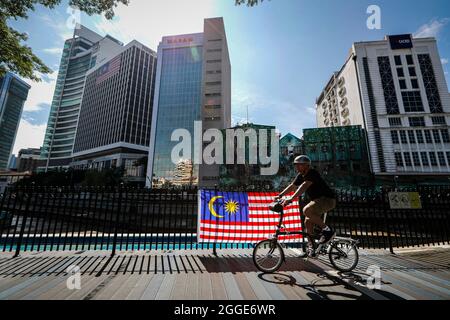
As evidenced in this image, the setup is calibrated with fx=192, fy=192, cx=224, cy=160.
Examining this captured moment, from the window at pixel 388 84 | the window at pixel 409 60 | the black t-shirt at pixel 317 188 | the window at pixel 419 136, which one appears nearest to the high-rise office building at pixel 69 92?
the window at pixel 388 84

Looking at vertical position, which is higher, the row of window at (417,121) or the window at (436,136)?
the row of window at (417,121)

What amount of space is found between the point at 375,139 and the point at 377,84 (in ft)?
47.6

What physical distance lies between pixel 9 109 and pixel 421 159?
24490cm

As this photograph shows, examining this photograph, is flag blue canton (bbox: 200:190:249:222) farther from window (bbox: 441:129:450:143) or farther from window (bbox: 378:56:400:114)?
window (bbox: 441:129:450:143)

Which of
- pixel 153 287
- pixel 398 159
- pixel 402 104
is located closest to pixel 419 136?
pixel 398 159

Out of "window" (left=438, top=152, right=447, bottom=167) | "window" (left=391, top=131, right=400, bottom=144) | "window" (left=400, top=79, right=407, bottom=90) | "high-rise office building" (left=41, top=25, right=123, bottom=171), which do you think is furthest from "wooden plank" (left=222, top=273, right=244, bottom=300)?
"high-rise office building" (left=41, top=25, right=123, bottom=171)

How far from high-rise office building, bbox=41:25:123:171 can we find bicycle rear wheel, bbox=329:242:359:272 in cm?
14917

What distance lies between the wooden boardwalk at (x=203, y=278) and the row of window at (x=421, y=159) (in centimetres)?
5269

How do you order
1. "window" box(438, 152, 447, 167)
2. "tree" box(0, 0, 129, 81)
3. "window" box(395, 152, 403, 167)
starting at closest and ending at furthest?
"tree" box(0, 0, 129, 81) < "window" box(438, 152, 447, 167) < "window" box(395, 152, 403, 167)

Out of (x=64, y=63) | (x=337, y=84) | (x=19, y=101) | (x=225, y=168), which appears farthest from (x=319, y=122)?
(x=19, y=101)

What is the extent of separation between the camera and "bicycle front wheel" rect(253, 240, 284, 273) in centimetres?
425

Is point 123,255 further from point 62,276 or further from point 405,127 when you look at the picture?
point 405,127

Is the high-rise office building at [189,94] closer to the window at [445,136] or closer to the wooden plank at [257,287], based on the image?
the window at [445,136]

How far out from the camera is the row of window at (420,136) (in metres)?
44.1
